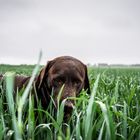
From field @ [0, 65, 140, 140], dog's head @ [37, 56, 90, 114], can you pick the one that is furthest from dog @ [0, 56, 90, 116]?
field @ [0, 65, 140, 140]

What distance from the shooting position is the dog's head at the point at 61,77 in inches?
155

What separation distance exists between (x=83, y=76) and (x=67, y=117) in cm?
113

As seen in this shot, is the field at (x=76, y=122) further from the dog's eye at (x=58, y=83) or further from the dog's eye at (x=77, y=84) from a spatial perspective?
the dog's eye at (x=58, y=83)

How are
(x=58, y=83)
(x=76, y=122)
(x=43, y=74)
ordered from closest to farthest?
(x=76, y=122) < (x=58, y=83) < (x=43, y=74)

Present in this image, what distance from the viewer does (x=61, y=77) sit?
4.07 m

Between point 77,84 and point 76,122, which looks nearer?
point 76,122

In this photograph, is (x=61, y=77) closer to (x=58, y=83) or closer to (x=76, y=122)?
(x=58, y=83)

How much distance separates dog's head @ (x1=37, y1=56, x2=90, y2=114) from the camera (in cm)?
394

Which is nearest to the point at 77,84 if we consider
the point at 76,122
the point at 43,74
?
the point at 43,74

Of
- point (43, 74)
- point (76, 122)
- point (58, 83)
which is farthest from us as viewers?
point (43, 74)

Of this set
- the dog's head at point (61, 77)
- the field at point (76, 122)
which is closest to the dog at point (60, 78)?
the dog's head at point (61, 77)

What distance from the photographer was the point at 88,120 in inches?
72.9

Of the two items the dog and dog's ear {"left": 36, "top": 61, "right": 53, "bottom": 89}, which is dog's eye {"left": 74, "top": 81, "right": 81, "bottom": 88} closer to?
the dog

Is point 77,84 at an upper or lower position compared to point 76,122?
upper
